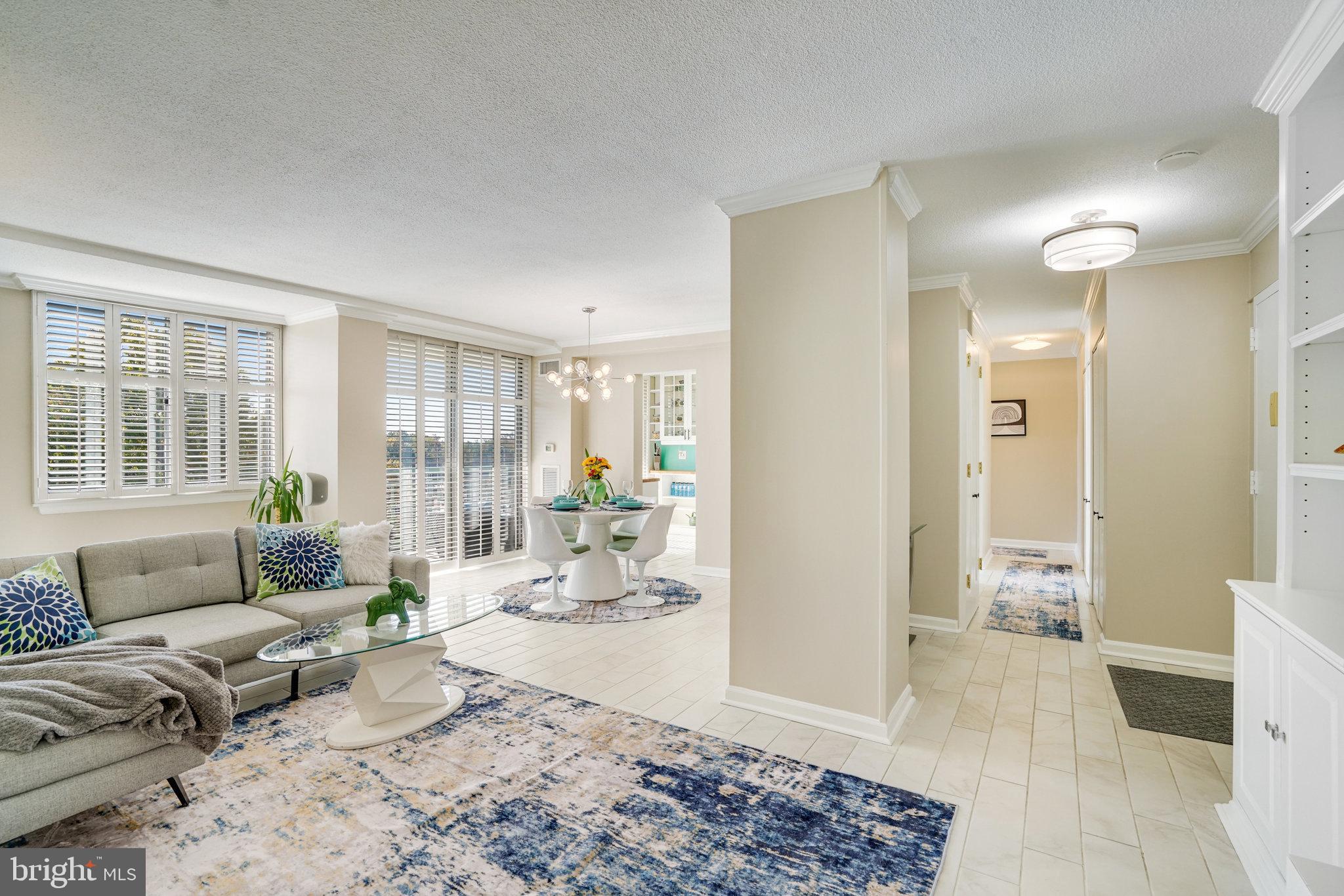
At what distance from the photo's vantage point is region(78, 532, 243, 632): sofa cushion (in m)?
3.21

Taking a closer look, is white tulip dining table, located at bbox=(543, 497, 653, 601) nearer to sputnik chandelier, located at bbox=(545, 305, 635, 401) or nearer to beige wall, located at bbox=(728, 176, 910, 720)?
sputnik chandelier, located at bbox=(545, 305, 635, 401)

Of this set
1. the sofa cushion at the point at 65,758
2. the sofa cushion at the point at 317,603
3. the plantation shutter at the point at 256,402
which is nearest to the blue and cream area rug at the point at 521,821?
the sofa cushion at the point at 65,758

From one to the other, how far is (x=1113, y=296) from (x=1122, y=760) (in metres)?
2.83

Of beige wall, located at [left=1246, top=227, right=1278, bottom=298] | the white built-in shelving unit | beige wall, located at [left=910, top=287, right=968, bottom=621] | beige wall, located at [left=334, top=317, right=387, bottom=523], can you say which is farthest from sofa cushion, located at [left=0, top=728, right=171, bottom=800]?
beige wall, located at [left=1246, top=227, right=1278, bottom=298]

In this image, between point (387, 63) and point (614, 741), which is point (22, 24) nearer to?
point (387, 63)

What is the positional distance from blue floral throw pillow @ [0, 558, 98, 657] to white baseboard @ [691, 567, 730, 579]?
187 inches

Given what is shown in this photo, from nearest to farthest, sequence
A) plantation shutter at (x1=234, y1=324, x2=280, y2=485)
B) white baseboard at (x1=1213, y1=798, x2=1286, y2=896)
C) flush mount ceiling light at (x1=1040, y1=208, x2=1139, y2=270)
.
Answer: white baseboard at (x1=1213, y1=798, x2=1286, y2=896) < flush mount ceiling light at (x1=1040, y1=208, x2=1139, y2=270) < plantation shutter at (x1=234, y1=324, x2=280, y2=485)

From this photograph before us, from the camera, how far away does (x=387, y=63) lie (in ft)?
6.73

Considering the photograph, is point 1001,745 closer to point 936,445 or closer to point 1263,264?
point 936,445

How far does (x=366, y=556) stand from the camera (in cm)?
414

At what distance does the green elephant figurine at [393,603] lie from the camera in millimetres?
3045

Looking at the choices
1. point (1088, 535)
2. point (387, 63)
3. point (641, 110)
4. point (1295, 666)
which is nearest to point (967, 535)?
point (1088, 535)

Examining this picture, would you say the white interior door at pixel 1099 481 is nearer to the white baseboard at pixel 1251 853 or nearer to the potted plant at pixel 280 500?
the white baseboard at pixel 1251 853

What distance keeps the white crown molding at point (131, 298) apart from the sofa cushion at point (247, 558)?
2.32m
